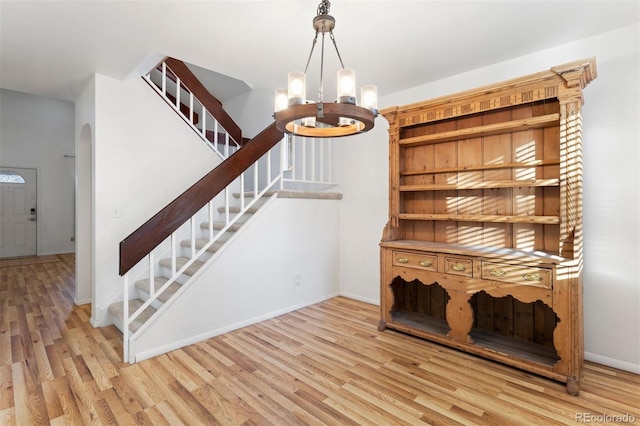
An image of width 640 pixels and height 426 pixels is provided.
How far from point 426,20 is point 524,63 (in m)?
1.19

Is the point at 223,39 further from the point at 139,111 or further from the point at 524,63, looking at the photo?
the point at 524,63

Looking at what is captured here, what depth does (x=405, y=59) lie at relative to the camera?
289cm

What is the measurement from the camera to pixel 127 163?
345 cm

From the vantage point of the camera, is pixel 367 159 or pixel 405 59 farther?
pixel 367 159

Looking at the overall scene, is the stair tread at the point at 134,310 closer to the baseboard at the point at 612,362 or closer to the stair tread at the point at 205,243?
the stair tread at the point at 205,243

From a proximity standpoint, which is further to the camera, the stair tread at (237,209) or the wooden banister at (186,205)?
the stair tread at (237,209)

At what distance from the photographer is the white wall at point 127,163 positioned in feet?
10.7

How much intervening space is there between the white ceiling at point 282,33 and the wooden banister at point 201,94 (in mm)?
740

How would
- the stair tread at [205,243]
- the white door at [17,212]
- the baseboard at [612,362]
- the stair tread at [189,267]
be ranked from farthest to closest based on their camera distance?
the white door at [17,212] < the stair tread at [205,243] < the stair tread at [189,267] < the baseboard at [612,362]

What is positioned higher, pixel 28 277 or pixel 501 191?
pixel 501 191

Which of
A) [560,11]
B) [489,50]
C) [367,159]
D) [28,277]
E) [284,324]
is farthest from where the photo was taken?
[28,277]

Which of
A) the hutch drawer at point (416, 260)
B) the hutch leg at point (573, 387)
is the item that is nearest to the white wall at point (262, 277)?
the hutch drawer at point (416, 260)

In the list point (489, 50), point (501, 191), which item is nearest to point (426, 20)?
point (489, 50)

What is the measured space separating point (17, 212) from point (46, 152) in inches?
56.5
